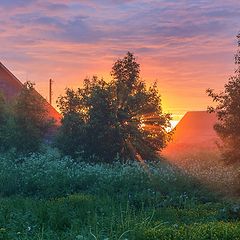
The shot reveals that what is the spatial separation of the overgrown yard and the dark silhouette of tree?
6.08 ft

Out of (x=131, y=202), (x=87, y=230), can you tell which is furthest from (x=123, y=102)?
(x=87, y=230)

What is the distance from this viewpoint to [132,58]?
2658 cm

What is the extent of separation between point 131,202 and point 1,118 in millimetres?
17765

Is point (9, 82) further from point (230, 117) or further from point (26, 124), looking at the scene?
point (230, 117)

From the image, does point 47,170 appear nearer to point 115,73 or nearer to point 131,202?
point 131,202

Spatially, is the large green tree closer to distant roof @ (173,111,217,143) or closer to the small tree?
the small tree

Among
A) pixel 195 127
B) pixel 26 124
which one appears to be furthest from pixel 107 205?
pixel 195 127

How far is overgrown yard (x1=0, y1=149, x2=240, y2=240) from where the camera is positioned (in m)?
8.95

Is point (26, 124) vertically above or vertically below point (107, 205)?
above

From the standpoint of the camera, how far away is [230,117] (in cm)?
1798

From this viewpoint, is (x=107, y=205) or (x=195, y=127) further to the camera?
(x=195, y=127)

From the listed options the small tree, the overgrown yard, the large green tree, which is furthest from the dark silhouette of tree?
the small tree

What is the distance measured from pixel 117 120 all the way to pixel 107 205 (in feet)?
37.8

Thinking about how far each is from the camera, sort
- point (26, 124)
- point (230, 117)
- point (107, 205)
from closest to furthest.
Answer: point (107, 205) → point (230, 117) → point (26, 124)
